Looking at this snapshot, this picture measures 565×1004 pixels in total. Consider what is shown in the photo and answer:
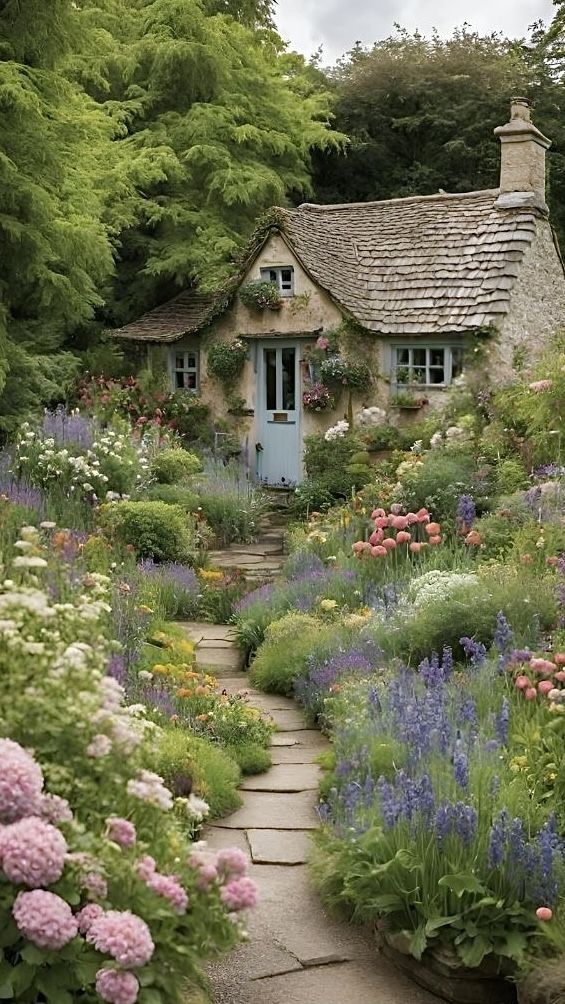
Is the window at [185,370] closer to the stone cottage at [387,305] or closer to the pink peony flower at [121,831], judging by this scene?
the stone cottage at [387,305]

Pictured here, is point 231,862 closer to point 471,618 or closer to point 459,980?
point 459,980

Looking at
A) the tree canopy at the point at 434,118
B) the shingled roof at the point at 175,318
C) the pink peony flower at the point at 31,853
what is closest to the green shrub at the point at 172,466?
the shingled roof at the point at 175,318

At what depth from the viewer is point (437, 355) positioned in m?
16.5

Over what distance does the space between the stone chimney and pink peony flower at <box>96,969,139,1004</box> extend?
15817 mm

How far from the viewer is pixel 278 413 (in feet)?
56.9

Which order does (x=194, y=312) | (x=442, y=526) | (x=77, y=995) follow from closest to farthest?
1. (x=77, y=995)
2. (x=442, y=526)
3. (x=194, y=312)

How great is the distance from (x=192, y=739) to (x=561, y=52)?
80.3 ft

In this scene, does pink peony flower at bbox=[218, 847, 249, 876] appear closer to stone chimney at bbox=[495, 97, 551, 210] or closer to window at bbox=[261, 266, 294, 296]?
window at bbox=[261, 266, 294, 296]

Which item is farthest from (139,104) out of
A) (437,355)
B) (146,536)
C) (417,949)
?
(417,949)

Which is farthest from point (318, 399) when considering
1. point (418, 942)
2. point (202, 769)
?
point (418, 942)

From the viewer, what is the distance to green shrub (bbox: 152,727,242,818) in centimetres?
558

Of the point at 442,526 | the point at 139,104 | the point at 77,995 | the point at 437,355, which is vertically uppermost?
the point at 139,104

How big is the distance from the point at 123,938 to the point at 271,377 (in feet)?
49.4

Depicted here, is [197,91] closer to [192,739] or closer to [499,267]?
[499,267]
